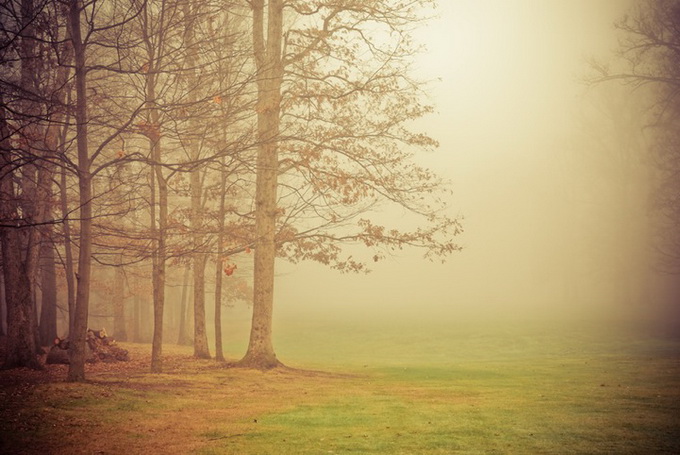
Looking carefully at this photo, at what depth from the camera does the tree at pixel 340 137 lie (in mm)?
17359

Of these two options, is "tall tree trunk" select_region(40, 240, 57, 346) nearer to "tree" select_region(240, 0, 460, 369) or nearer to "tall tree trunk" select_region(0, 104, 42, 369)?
"tall tree trunk" select_region(0, 104, 42, 369)

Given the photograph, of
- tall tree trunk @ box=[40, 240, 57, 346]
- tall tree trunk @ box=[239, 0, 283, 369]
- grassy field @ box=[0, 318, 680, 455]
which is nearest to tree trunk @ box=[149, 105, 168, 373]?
grassy field @ box=[0, 318, 680, 455]

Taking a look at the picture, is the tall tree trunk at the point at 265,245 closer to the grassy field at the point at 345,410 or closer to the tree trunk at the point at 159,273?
the grassy field at the point at 345,410

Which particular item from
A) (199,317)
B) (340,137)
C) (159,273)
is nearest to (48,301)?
(199,317)

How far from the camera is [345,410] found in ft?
37.9

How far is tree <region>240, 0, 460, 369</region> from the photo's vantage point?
17359 millimetres

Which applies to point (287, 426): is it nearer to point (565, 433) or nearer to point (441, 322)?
point (565, 433)

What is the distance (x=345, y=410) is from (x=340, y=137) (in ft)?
28.7

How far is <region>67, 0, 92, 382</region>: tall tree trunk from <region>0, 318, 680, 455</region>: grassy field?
704mm

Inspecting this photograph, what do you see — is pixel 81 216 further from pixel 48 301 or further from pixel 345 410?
pixel 48 301

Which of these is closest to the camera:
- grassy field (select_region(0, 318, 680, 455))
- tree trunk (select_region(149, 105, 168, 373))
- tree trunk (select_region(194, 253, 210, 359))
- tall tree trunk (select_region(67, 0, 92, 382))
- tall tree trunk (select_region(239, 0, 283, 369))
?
grassy field (select_region(0, 318, 680, 455))

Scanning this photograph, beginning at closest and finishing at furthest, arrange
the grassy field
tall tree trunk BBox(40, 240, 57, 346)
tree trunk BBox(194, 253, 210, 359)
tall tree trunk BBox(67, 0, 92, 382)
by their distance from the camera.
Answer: the grassy field → tall tree trunk BBox(67, 0, 92, 382) → tree trunk BBox(194, 253, 210, 359) → tall tree trunk BBox(40, 240, 57, 346)

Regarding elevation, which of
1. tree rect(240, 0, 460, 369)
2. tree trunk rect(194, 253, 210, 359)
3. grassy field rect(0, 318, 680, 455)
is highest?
tree rect(240, 0, 460, 369)

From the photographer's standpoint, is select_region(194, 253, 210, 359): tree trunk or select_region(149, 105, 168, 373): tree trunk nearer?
select_region(149, 105, 168, 373): tree trunk
